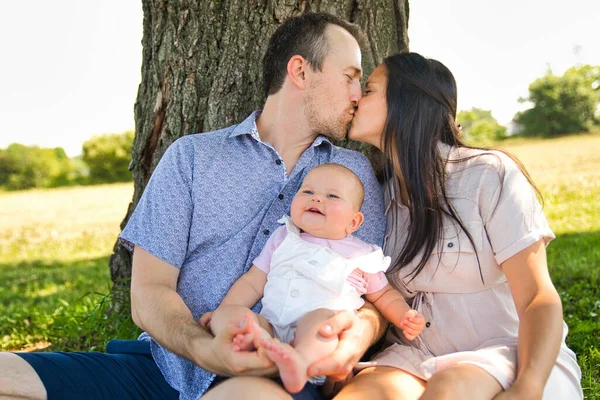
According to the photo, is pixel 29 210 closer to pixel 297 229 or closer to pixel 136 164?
pixel 136 164

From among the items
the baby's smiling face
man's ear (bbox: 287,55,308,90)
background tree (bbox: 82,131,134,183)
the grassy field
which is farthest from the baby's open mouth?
background tree (bbox: 82,131,134,183)

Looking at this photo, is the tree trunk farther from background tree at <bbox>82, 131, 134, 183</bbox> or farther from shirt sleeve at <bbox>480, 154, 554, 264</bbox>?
background tree at <bbox>82, 131, 134, 183</bbox>

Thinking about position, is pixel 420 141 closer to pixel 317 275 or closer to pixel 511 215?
pixel 511 215

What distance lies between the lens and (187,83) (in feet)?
12.8

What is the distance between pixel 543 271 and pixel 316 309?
896mm

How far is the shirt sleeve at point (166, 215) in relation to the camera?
2.87m

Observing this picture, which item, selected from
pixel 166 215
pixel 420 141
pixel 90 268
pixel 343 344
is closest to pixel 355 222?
pixel 420 141

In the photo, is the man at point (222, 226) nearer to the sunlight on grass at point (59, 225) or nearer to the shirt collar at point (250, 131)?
the shirt collar at point (250, 131)

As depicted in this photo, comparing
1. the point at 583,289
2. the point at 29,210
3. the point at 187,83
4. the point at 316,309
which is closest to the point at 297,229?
the point at 316,309

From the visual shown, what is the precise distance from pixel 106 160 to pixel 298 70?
28.5m

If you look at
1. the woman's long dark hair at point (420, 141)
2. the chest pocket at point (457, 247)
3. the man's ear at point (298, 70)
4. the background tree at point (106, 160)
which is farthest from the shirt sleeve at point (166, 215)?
the background tree at point (106, 160)

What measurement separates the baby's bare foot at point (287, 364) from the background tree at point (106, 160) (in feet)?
95.5

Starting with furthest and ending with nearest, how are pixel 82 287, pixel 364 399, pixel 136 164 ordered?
pixel 82 287
pixel 136 164
pixel 364 399

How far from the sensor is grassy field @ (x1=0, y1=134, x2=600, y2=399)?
431cm
